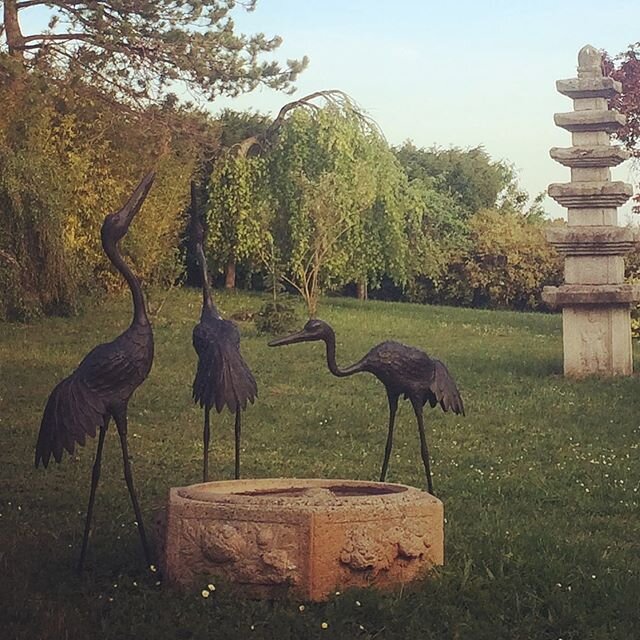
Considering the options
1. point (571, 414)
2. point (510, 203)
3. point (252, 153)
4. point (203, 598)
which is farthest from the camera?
point (510, 203)

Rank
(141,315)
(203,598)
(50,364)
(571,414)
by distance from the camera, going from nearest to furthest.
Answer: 1. (203,598)
2. (141,315)
3. (571,414)
4. (50,364)

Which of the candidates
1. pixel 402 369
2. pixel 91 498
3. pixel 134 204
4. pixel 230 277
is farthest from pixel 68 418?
pixel 230 277

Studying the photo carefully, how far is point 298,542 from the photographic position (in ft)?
17.9

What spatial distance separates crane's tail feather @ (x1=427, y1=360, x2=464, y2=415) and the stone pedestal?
3.18ft

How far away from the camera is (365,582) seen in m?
5.59

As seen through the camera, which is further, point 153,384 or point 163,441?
point 153,384

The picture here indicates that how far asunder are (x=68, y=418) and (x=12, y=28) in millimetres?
15194

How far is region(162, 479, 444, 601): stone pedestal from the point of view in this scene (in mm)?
5461

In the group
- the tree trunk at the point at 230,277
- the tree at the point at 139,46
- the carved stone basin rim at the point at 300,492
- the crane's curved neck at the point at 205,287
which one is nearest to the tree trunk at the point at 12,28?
the tree at the point at 139,46

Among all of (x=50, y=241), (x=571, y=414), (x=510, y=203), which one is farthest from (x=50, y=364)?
(x=510, y=203)

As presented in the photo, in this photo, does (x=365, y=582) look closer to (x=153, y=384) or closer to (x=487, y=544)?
(x=487, y=544)

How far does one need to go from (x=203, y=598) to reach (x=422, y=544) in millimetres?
1087

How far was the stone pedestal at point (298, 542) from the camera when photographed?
5.46 meters

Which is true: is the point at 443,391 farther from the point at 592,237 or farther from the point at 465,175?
the point at 465,175
